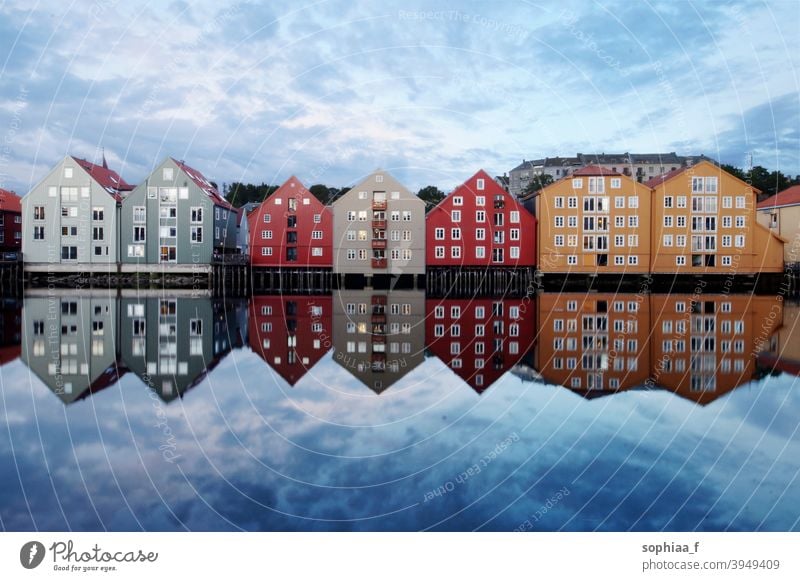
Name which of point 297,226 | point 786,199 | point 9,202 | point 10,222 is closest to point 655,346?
point 297,226

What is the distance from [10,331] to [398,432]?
17.0m

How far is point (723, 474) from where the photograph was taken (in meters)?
6.74

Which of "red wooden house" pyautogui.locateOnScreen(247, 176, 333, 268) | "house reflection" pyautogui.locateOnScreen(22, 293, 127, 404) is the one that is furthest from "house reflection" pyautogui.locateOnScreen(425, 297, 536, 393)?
"red wooden house" pyautogui.locateOnScreen(247, 176, 333, 268)

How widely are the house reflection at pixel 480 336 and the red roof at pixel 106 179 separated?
36235 mm

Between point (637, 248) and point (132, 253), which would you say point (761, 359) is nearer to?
point (637, 248)

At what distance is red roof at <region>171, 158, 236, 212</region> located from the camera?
51.1 meters

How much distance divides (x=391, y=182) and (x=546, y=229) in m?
14.8

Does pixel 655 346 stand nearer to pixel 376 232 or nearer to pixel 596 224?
pixel 596 224

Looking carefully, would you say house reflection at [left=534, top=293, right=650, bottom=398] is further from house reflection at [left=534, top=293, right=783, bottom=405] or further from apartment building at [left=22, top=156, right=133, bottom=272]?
apartment building at [left=22, top=156, right=133, bottom=272]

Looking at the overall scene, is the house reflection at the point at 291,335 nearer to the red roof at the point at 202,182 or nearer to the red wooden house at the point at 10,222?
the red roof at the point at 202,182

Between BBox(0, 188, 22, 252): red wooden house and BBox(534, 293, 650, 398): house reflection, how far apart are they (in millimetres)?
57587

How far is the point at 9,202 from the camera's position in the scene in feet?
200

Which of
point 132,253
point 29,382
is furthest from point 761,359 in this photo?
point 132,253
